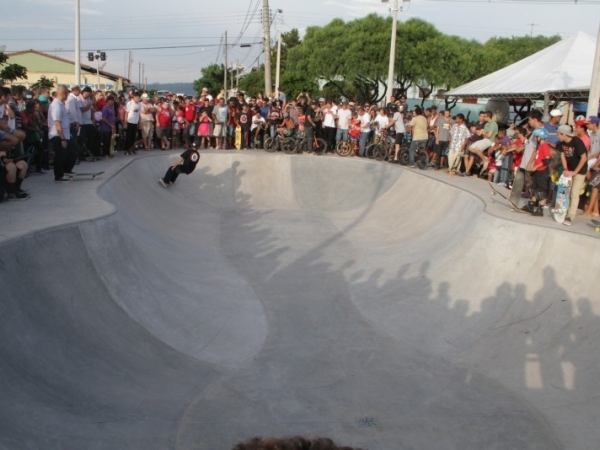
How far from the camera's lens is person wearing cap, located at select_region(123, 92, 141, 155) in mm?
17308

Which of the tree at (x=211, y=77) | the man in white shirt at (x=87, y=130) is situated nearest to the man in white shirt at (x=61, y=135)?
the man in white shirt at (x=87, y=130)

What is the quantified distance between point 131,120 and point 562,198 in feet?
40.8

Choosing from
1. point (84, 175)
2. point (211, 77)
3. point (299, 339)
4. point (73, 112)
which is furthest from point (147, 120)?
point (211, 77)

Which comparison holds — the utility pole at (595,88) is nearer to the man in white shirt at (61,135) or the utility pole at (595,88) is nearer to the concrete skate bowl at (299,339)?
the concrete skate bowl at (299,339)

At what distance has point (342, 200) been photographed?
57.4 feet

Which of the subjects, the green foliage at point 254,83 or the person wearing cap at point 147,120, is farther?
the green foliage at point 254,83

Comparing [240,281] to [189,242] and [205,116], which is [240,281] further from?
[205,116]

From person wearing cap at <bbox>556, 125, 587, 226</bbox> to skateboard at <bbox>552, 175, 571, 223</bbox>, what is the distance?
0.31ft

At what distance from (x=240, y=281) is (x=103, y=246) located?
8.86 ft

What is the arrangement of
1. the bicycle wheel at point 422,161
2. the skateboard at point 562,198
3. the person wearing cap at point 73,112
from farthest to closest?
the bicycle wheel at point 422,161
the person wearing cap at point 73,112
the skateboard at point 562,198

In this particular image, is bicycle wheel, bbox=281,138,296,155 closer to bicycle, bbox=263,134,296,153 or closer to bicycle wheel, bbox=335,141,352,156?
bicycle, bbox=263,134,296,153

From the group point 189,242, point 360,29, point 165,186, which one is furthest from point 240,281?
point 360,29

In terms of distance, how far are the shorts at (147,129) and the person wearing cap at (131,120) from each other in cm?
47

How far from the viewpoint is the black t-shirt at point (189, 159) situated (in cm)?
1530
